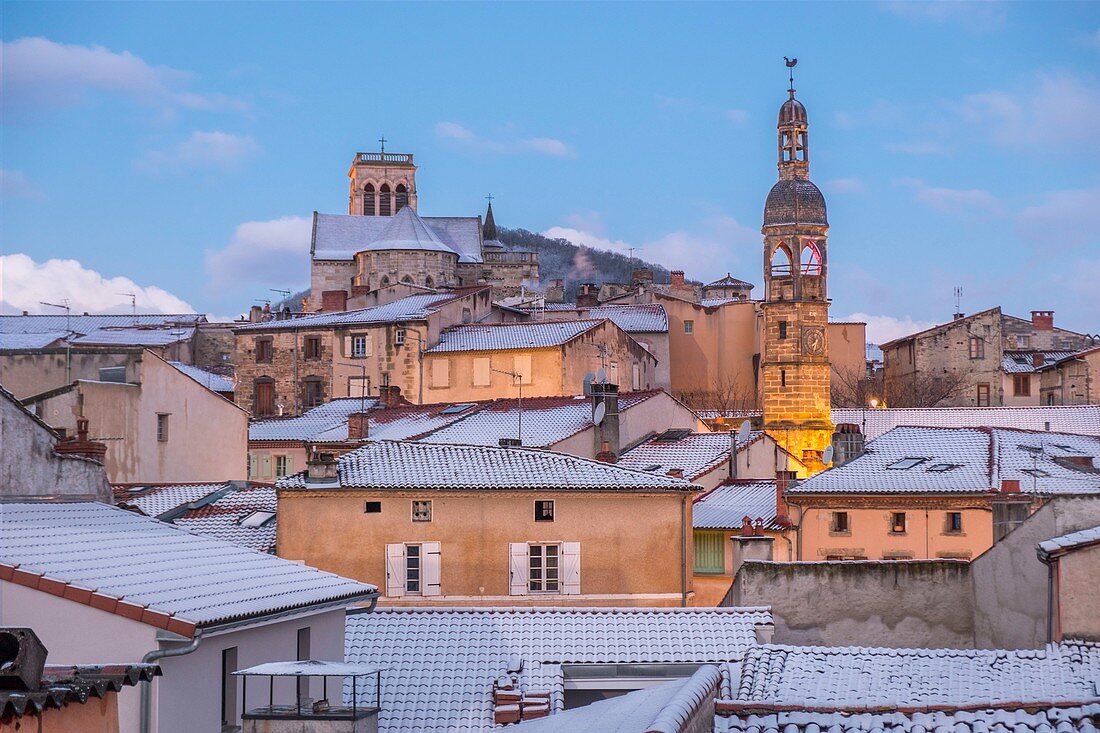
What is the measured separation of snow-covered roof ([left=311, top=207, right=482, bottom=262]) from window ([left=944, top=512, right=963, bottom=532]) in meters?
67.8

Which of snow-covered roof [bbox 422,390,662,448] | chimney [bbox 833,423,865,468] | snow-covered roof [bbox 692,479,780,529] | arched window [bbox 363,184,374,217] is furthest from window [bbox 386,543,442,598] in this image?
arched window [bbox 363,184,374,217]

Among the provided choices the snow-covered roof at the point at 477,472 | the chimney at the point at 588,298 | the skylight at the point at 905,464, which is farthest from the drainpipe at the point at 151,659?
the chimney at the point at 588,298

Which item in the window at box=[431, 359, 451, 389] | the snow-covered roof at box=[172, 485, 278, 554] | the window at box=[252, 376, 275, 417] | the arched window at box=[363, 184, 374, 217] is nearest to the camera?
the snow-covered roof at box=[172, 485, 278, 554]

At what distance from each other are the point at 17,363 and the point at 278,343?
31982 mm

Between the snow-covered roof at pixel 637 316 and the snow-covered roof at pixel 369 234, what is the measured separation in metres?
26.9

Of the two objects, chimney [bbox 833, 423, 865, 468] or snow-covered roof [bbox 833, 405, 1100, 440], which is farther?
snow-covered roof [bbox 833, 405, 1100, 440]

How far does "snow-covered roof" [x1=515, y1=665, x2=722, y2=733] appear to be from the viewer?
374 inches

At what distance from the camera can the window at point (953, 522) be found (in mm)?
36500

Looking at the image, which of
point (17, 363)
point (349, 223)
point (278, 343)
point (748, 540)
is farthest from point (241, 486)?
point (349, 223)

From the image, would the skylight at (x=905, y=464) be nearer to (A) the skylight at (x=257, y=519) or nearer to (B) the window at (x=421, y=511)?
(B) the window at (x=421, y=511)

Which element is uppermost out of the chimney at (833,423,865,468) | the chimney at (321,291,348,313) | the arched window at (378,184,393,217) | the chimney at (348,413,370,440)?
the arched window at (378,184,393,217)

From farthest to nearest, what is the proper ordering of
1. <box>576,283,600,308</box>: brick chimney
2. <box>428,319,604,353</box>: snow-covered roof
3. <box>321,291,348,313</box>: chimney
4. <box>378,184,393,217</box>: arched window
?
<box>378,184,393,217</box>: arched window < <box>576,283,600,308</box>: brick chimney < <box>321,291,348,313</box>: chimney < <box>428,319,604,353</box>: snow-covered roof

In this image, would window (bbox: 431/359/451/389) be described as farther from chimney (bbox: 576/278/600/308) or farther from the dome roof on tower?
chimney (bbox: 576/278/600/308)

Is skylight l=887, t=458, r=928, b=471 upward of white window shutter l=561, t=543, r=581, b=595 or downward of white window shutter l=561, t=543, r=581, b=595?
upward
